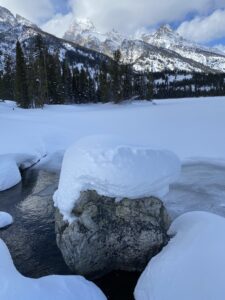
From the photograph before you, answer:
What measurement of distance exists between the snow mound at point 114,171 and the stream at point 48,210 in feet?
4.29

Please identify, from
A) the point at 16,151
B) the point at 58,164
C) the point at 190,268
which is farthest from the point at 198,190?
the point at 16,151

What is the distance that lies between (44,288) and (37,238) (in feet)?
10.6

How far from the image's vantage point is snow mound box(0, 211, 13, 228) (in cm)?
1021

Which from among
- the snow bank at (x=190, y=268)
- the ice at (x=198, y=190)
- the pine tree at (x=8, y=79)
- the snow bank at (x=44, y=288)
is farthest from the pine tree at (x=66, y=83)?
the snow bank at (x=44, y=288)

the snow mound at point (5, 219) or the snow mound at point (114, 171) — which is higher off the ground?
the snow mound at point (114, 171)

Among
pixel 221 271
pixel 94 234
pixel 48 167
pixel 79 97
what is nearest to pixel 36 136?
pixel 48 167

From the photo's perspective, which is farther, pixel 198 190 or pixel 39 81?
pixel 39 81

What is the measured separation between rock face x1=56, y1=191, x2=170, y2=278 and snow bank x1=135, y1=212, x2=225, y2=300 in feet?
1.60

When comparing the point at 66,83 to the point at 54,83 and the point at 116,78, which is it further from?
the point at 116,78

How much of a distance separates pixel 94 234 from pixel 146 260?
4.43 ft

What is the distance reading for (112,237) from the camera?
7.79m

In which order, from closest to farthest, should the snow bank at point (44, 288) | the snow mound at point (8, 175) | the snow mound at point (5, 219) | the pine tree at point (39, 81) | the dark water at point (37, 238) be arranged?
the snow bank at point (44, 288) < the dark water at point (37, 238) < the snow mound at point (5, 219) < the snow mound at point (8, 175) < the pine tree at point (39, 81)

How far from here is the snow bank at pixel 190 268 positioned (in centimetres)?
575

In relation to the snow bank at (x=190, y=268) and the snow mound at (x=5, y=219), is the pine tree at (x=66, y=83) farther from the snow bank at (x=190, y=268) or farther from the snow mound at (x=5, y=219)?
the snow bank at (x=190, y=268)
